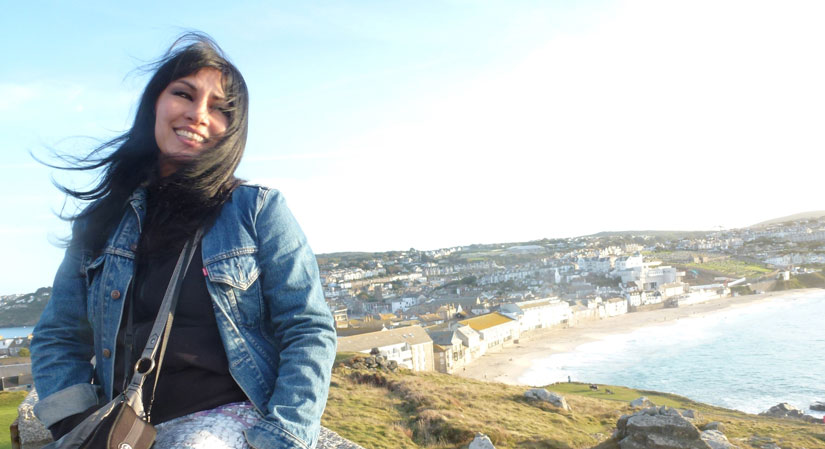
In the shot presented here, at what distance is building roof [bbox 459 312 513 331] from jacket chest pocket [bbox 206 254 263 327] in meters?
40.1

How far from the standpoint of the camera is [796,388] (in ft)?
89.2

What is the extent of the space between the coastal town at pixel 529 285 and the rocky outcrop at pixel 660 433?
12.3 meters

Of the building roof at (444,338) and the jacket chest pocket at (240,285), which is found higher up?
the jacket chest pocket at (240,285)

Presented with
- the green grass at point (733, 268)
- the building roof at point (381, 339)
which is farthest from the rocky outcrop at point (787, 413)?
the green grass at point (733, 268)

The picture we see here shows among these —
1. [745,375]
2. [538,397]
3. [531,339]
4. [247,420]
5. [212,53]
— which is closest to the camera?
[247,420]

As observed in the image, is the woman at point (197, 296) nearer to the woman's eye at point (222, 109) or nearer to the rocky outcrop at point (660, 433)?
the woman's eye at point (222, 109)

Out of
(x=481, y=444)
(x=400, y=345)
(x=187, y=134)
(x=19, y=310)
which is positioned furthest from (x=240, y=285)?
(x=19, y=310)

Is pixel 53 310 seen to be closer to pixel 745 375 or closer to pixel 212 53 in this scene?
pixel 212 53

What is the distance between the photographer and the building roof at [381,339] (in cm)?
2531

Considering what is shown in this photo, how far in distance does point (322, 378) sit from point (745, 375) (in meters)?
35.4

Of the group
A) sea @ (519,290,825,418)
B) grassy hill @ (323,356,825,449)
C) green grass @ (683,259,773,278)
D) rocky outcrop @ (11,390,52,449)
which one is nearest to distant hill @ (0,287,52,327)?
grassy hill @ (323,356,825,449)

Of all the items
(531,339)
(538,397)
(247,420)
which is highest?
(247,420)

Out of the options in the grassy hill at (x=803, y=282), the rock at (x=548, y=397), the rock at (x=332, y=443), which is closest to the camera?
the rock at (x=332, y=443)

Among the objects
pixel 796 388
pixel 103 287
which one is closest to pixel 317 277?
pixel 103 287
